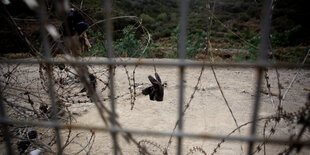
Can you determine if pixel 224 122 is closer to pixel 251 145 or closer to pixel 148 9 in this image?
pixel 251 145

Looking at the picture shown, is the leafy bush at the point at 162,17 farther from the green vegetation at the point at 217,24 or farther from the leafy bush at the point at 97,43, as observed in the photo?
the leafy bush at the point at 97,43

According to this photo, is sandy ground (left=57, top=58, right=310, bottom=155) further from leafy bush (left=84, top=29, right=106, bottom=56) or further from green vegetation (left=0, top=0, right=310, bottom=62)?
green vegetation (left=0, top=0, right=310, bottom=62)

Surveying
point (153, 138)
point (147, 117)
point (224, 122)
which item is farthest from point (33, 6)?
point (224, 122)

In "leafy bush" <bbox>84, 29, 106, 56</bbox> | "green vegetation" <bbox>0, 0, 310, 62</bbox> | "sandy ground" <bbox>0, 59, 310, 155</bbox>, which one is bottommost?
"sandy ground" <bbox>0, 59, 310, 155</bbox>

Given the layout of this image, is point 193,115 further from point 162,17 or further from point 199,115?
point 162,17

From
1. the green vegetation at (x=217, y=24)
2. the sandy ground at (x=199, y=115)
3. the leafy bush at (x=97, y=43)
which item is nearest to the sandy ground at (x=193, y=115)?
the sandy ground at (x=199, y=115)

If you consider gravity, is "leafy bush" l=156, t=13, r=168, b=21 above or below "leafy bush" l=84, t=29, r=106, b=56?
above

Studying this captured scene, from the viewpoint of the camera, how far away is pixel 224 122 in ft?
6.31

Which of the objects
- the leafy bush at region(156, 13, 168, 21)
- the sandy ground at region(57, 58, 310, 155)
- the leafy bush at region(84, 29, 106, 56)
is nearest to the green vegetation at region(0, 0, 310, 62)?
the leafy bush at region(156, 13, 168, 21)

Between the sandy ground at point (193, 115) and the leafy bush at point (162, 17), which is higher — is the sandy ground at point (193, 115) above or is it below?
below

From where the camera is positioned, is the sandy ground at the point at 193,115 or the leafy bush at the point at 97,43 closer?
the leafy bush at the point at 97,43

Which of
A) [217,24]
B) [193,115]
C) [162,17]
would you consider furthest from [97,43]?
[162,17]

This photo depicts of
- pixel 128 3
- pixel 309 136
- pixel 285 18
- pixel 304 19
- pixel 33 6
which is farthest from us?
pixel 128 3

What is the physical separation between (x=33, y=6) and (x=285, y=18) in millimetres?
12323
